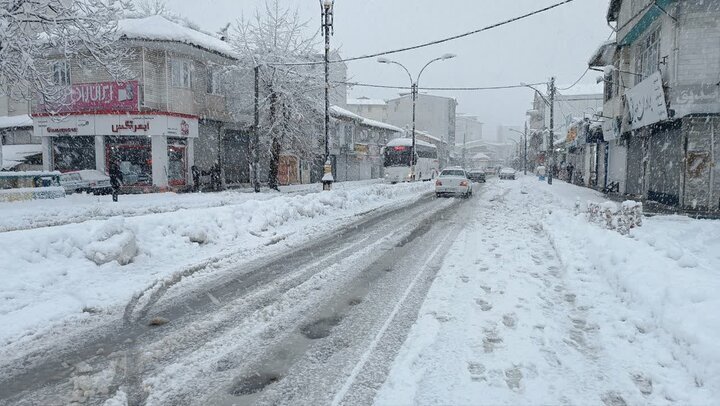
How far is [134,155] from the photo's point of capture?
84.6 ft

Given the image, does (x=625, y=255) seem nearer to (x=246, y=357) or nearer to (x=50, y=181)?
(x=246, y=357)

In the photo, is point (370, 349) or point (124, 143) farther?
point (124, 143)

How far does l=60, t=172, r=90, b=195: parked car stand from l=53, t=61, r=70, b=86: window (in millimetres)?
7546

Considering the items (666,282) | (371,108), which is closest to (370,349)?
(666,282)

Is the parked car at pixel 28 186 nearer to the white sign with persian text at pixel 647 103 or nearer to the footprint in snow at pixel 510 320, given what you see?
the footprint in snow at pixel 510 320

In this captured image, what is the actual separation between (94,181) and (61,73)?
857 centimetres

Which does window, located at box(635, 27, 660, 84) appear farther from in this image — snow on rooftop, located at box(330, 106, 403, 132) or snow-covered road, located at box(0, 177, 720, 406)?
snow on rooftop, located at box(330, 106, 403, 132)

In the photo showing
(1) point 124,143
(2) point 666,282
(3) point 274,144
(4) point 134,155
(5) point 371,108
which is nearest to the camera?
(2) point 666,282

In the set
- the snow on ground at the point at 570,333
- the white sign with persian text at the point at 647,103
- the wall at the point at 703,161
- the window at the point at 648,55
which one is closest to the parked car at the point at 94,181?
the snow on ground at the point at 570,333

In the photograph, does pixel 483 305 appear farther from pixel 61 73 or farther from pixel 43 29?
pixel 61 73

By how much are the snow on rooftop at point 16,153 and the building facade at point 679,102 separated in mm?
35919

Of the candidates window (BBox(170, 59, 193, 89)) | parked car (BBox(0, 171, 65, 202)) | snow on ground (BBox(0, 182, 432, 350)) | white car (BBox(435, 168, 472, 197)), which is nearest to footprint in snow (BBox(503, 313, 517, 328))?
snow on ground (BBox(0, 182, 432, 350))

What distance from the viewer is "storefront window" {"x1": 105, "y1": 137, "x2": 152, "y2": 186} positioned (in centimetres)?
2558

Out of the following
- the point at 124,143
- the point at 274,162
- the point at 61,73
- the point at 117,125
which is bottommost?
the point at 274,162
